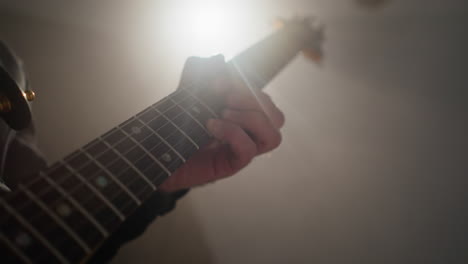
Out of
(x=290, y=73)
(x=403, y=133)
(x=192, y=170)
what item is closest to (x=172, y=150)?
(x=192, y=170)

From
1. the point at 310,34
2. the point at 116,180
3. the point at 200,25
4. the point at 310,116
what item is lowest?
the point at 310,116

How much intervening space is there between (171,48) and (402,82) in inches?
47.2

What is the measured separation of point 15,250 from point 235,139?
39cm

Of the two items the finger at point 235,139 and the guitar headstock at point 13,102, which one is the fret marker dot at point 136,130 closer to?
the finger at point 235,139

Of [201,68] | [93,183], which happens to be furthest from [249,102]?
[93,183]

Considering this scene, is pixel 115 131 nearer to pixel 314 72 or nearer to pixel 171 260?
pixel 171 260

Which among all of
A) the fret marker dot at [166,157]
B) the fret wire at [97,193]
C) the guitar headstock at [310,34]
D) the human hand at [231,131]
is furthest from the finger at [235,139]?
the guitar headstock at [310,34]

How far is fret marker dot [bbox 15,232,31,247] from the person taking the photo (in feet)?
0.63

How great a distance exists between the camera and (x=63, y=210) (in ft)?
0.74

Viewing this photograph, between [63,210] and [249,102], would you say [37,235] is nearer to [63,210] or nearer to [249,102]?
[63,210]

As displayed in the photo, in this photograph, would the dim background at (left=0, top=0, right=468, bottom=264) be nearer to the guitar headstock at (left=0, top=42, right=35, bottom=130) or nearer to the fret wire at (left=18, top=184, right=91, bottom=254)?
the guitar headstock at (left=0, top=42, right=35, bottom=130)

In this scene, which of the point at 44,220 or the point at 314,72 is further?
the point at 314,72

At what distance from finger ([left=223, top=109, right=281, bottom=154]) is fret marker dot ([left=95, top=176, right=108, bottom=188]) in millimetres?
305

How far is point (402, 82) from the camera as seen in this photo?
3.76ft
